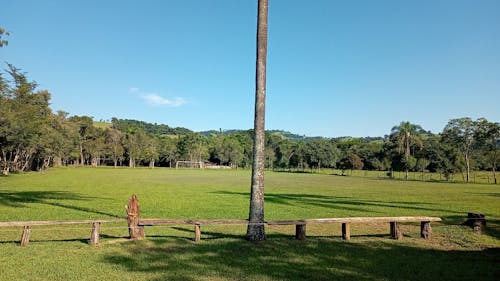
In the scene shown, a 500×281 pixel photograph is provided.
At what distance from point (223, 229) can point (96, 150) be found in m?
106

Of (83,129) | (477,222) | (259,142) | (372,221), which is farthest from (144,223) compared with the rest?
(83,129)

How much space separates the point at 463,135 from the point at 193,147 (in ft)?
290

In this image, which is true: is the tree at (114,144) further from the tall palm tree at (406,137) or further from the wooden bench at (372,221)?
the wooden bench at (372,221)

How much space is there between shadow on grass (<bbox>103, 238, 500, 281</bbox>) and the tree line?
40.0m

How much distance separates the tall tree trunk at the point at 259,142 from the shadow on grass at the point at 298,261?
582 millimetres

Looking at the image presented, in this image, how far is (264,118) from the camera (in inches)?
463

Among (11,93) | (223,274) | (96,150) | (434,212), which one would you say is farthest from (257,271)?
(96,150)

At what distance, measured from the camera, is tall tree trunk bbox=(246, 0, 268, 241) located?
11.4 m

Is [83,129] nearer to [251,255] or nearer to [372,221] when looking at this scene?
[372,221]

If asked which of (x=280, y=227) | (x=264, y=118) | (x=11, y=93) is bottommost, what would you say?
(x=280, y=227)

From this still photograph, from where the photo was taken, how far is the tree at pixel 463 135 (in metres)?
68.9

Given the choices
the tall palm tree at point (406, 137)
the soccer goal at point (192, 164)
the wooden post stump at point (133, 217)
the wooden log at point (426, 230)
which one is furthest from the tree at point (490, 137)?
the soccer goal at point (192, 164)

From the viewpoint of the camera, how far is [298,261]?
902 cm

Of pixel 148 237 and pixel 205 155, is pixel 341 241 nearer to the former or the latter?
pixel 148 237
